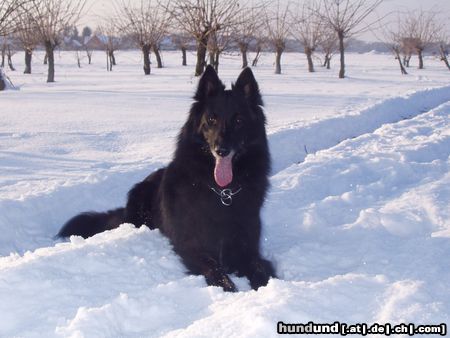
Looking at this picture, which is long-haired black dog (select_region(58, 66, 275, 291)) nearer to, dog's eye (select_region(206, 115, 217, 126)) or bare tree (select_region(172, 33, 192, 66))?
dog's eye (select_region(206, 115, 217, 126))

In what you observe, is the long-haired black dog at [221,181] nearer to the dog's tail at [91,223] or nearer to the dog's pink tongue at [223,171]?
the dog's pink tongue at [223,171]

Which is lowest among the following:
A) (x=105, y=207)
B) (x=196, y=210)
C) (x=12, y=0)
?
(x=105, y=207)

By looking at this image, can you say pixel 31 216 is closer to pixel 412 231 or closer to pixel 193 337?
pixel 193 337

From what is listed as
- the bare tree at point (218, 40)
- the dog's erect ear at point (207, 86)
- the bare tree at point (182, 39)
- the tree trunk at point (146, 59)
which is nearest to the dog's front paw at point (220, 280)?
the dog's erect ear at point (207, 86)

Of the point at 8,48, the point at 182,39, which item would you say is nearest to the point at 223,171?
the point at 182,39

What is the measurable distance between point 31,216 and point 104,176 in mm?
1540

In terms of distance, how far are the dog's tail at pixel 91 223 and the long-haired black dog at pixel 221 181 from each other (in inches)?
44.0

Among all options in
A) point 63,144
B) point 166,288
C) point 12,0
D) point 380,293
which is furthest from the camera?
point 12,0

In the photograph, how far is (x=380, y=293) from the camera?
3045 mm

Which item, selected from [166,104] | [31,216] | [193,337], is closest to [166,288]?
[193,337]

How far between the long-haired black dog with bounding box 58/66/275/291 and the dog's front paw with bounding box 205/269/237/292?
158 mm

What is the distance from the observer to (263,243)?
4.94m

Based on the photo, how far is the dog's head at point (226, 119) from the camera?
4.14m

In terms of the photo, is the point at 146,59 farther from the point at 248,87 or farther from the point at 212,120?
the point at 212,120
